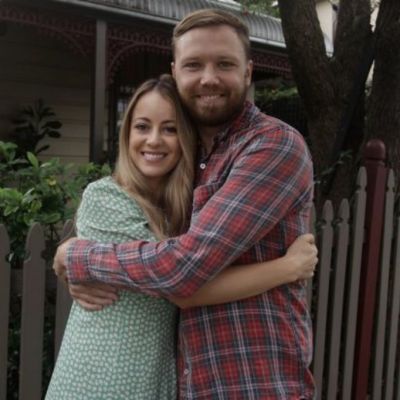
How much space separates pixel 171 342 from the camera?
1.78 metres

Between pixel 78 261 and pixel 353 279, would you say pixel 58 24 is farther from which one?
pixel 78 261

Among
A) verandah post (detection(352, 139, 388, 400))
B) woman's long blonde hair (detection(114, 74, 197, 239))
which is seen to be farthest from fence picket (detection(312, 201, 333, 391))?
woman's long blonde hair (detection(114, 74, 197, 239))

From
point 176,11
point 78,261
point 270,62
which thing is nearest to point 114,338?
point 78,261

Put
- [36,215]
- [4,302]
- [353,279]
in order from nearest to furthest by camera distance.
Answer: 1. [4,302]
2. [36,215]
3. [353,279]

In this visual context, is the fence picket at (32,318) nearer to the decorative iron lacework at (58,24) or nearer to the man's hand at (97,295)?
the man's hand at (97,295)

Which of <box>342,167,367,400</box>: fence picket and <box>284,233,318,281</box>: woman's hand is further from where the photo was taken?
<box>342,167,367,400</box>: fence picket

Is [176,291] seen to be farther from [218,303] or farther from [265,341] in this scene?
[265,341]

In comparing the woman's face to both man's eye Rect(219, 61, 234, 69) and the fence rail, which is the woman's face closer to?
man's eye Rect(219, 61, 234, 69)

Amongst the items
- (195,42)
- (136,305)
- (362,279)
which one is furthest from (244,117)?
(362,279)

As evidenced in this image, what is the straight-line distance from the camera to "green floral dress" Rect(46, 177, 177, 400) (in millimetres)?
1659

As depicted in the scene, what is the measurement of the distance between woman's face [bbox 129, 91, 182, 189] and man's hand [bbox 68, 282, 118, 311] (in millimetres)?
381

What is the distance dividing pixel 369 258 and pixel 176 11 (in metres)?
4.38

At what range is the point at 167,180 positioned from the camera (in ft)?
6.15

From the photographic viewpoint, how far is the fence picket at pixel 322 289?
9.15 ft
